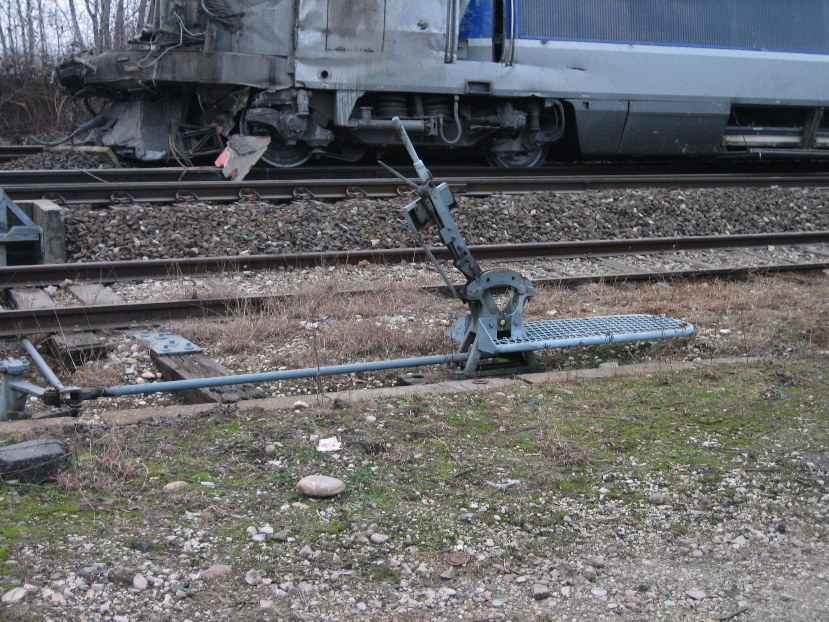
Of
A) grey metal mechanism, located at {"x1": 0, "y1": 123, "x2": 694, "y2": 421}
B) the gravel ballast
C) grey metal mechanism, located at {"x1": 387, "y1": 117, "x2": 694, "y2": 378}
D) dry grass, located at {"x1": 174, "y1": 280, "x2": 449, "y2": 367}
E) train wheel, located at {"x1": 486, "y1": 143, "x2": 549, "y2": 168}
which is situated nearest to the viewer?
grey metal mechanism, located at {"x1": 0, "y1": 123, "x2": 694, "y2": 421}

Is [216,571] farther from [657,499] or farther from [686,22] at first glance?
[686,22]

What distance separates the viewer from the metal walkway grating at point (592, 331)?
5527 millimetres

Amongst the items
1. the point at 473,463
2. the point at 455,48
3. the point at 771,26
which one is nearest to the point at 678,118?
the point at 771,26

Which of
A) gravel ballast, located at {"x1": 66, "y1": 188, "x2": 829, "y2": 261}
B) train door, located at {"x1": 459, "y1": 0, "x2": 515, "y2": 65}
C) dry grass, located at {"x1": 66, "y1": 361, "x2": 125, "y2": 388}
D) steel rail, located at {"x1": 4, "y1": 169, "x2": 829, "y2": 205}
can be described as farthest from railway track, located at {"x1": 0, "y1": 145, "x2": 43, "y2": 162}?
dry grass, located at {"x1": 66, "y1": 361, "x2": 125, "y2": 388}

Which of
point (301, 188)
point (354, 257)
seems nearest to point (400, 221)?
point (354, 257)

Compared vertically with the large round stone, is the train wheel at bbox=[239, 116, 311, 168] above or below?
above

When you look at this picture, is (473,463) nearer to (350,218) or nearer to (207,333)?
(207,333)

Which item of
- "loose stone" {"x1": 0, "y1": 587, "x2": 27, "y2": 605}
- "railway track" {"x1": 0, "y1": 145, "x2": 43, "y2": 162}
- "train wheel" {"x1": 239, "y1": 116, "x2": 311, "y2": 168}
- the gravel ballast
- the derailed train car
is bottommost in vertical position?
"loose stone" {"x1": 0, "y1": 587, "x2": 27, "y2": 605}

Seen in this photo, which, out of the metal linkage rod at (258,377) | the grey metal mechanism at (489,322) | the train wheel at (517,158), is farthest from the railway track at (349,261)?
the train wheel at (517,158)

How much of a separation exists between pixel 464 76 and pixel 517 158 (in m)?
1.87

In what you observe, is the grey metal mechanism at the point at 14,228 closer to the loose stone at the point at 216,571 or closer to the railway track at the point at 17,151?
the railway track at the point at 17,151

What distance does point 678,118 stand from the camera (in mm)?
14203

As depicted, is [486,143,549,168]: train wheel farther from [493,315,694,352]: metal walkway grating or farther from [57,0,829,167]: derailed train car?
[493,315,694,352]: metal walkway grating

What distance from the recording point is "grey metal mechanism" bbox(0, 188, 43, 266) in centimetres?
791
